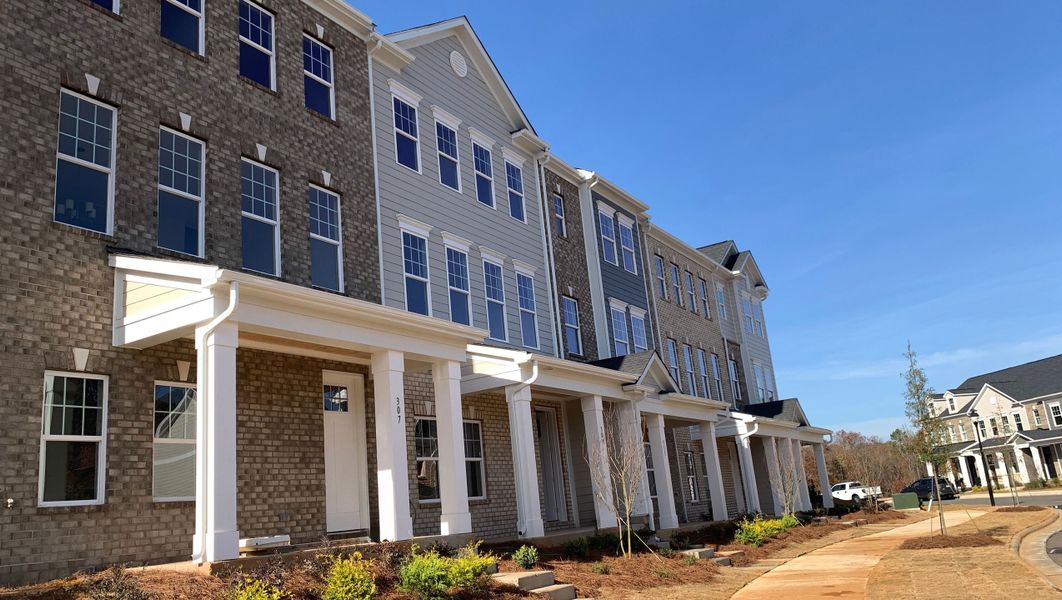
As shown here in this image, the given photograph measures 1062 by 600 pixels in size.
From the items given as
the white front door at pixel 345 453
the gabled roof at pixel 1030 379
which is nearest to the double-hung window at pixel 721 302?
the white front door at pixel 345 453

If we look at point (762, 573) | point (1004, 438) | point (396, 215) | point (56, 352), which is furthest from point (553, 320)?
point (1004, 438)

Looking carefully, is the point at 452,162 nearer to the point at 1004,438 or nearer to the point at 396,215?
the point at 396,215

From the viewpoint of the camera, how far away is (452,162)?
1903 cm

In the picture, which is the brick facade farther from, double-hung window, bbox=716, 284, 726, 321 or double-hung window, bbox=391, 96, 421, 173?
double-hung window, bbox=716, 284, 726, 321

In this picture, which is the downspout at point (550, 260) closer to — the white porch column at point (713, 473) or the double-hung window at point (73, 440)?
the white porch column at point (713, 473)

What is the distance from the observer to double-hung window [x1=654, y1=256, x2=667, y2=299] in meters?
29.7

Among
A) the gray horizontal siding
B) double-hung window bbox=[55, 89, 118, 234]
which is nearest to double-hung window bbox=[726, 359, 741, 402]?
the gray horizontal siding

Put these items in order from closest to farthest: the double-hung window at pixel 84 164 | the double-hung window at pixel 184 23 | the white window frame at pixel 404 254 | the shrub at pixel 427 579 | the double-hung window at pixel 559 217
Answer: the shrub at pixel 427 579, the double-hung window at pixel 84 164, the double-hung window at pixel 184 23, the white window frame at pixel 404 254, the double-hung window at pixel 559 217

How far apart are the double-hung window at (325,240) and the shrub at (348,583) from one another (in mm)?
5937

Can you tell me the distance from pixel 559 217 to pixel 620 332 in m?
4.48

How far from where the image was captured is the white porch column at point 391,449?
12.0 metres

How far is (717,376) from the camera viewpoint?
33844mm

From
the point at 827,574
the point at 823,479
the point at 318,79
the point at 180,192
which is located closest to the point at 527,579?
the point at 827,574

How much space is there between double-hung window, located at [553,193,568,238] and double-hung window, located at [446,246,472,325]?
17.4 ft
